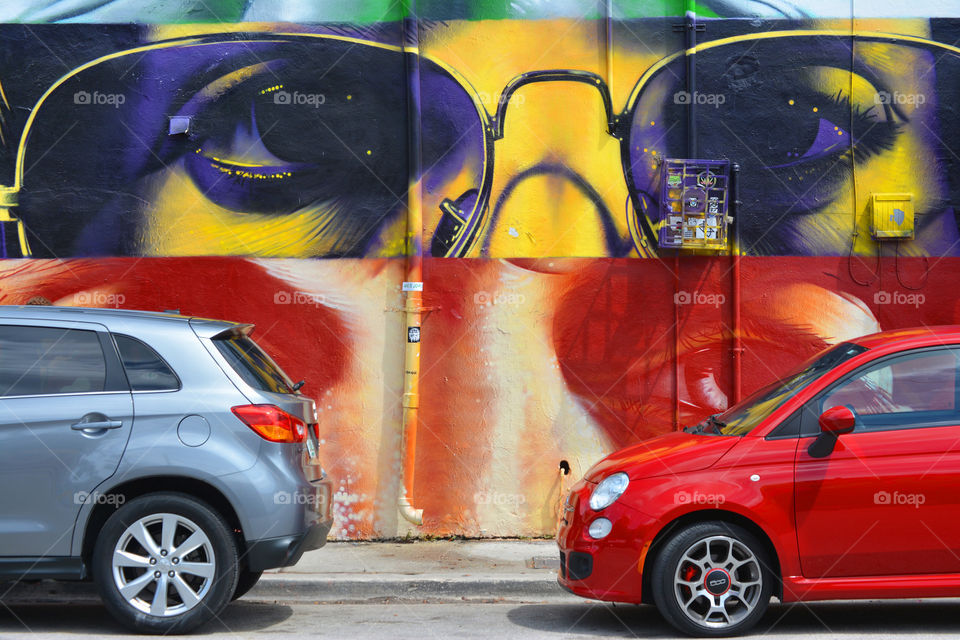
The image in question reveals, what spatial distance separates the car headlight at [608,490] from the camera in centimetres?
588

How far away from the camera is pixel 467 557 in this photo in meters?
8.24

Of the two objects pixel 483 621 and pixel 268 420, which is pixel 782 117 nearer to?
pixel 483 621

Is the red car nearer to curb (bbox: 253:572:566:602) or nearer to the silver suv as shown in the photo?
curb (bbox: 253:572:566:602)

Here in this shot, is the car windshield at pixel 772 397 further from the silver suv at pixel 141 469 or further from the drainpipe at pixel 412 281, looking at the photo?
the drainpipe at pixel 412 281

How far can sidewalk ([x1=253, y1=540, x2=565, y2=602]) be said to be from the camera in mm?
7254

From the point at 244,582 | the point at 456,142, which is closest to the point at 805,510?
the point at 244,582

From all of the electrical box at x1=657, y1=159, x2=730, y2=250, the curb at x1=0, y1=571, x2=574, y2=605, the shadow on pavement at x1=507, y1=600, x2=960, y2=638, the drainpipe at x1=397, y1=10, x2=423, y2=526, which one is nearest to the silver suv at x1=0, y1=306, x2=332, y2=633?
the curb at x1=0, y1=571, x2=574, y2=605

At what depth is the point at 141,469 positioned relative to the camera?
5746 millimetres

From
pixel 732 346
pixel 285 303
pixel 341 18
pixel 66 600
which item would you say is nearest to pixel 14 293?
pixel 285 303

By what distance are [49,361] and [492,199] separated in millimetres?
4387

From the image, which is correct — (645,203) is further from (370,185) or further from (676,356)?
(370,185)

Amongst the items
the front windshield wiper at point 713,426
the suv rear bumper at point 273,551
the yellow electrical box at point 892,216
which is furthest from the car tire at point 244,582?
the yellow electrical box at point 892,216

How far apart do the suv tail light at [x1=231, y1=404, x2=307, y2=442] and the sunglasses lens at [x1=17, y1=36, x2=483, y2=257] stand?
3.36 metres

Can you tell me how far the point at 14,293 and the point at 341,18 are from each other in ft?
12.6
